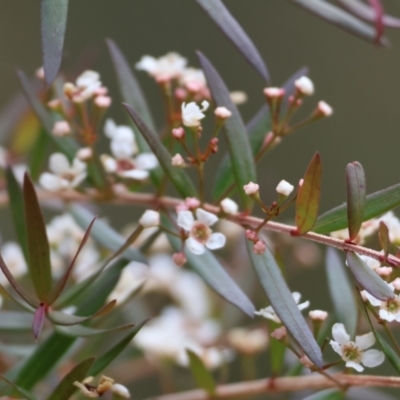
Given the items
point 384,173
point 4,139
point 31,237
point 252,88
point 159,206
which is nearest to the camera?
point 31,237

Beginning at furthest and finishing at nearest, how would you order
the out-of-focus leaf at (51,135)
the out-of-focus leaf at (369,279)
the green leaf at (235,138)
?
the out-of-focus leaf at (51,135), the green leaf at (235,138), the out-of-focus leaf at (369,279)

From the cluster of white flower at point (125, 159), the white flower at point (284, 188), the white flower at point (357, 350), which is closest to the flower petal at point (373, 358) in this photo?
the white flower at point (357, 350)

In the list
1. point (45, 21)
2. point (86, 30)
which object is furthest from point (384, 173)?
point (45, 21)

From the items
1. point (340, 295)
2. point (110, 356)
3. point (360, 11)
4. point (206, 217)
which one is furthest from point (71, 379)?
point (360, 11)

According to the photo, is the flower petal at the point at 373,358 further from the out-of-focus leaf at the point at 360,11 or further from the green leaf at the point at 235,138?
the out-of-focus leaf at the point at 360,11

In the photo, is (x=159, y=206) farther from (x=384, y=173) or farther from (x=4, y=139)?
(x=384, y=173)
